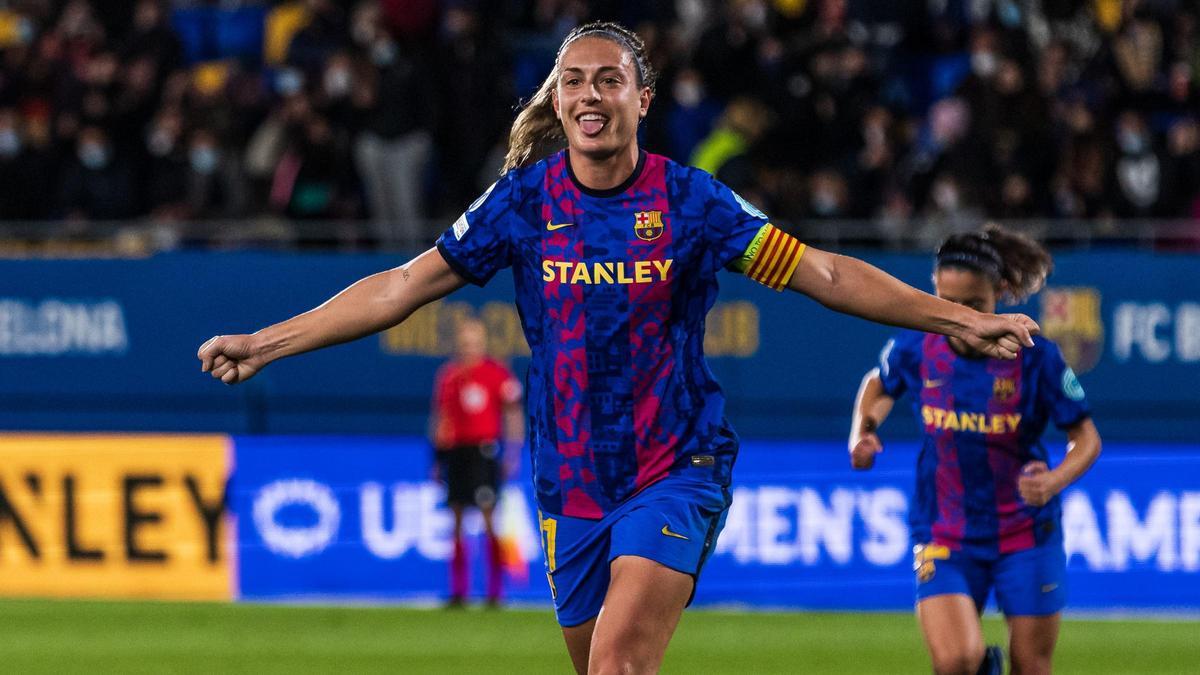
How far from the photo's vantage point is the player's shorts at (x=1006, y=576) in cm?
724

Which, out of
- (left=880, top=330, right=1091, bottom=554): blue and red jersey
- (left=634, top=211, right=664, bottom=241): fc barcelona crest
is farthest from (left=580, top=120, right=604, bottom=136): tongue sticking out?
(left=880, top=330, right=1091, bottom=554): blue and red jersey

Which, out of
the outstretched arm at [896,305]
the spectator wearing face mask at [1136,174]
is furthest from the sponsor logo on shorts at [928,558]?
the spectator wearing face mask at [1136,174]

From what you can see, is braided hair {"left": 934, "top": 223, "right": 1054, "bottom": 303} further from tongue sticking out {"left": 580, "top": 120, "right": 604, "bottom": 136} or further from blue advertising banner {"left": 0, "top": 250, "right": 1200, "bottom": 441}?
blue advertising banner {"left": 0, "top": 250, "right": 1200, "bottom": 441}

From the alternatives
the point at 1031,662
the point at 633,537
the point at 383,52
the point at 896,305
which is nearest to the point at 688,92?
the point at 383,52

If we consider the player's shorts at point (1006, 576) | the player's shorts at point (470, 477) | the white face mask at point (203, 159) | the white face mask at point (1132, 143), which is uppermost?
the white face mask at point (1132, 143)

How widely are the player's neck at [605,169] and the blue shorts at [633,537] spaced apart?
82cm

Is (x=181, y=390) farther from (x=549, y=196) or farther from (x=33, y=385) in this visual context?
(x=549, y=196)

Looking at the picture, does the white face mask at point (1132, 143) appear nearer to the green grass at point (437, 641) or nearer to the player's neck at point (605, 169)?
the green grass at point (437, 641)

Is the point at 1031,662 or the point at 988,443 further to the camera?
the point at 988,443

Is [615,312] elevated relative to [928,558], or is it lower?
elevated

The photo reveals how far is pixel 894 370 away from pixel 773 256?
2.40 metres

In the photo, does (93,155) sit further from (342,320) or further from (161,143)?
(342,320)

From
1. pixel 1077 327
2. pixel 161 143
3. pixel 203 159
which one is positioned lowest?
pixel 1077 327

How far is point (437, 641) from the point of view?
11781 mm
